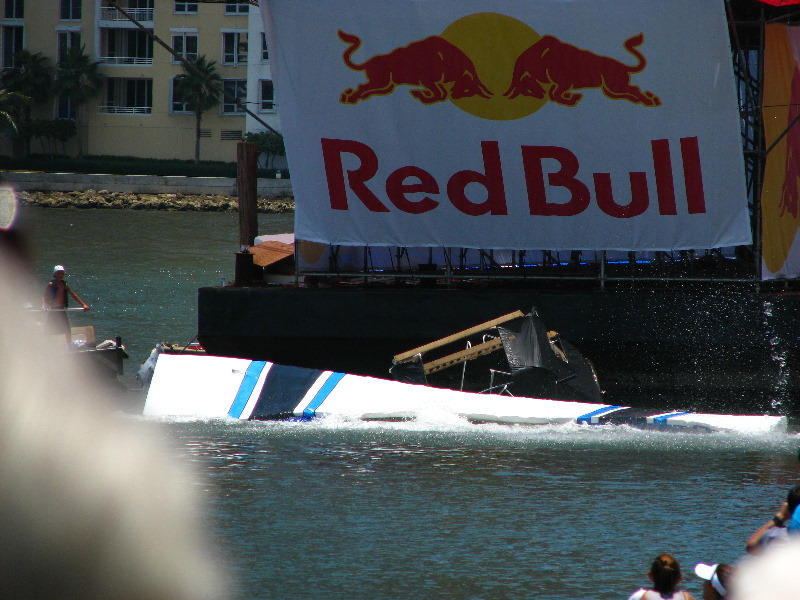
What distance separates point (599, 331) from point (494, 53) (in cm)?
489

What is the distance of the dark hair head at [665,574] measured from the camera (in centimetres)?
794

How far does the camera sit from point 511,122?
808 inches

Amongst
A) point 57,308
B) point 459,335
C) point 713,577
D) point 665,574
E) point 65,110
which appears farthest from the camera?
point 65,110

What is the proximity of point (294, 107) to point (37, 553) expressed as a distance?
10213 millimetres

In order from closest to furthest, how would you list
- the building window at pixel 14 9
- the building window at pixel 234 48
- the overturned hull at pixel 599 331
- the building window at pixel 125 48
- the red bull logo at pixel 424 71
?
the overturned hull at pixel 599 331, the red bull logo at pixel 424 71, the building window at pixel 234 48, the building window at pixel 125 48, the building window at pixel 14 9

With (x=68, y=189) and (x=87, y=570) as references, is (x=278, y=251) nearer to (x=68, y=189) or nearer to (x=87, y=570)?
(x=87, y=570)

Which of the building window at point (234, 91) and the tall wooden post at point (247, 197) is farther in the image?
the building window at point (234, 91)

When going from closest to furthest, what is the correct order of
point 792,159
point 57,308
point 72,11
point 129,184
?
point 792,159
point 57,308
point 129,184
point 72,11

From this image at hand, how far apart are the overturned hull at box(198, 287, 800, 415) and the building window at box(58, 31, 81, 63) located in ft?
239

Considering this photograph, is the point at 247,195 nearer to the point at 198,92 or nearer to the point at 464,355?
the point at 464,355

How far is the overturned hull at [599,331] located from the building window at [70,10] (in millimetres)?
73276

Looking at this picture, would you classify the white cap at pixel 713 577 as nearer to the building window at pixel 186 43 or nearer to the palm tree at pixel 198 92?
the palm tree at pixel 198 92

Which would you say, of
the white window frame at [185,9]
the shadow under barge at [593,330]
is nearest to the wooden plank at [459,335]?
the shadow under barge at [593,330]

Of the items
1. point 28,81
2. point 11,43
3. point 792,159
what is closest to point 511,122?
point 792,159
